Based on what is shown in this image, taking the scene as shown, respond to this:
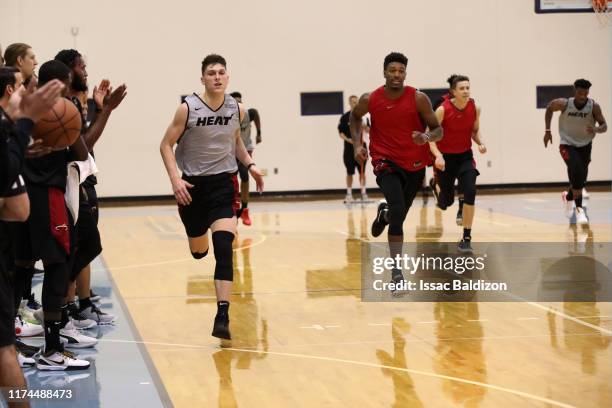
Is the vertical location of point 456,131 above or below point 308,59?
below

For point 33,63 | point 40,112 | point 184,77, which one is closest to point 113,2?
point 184,77

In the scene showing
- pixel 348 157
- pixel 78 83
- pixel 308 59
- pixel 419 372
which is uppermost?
pixel 308 59

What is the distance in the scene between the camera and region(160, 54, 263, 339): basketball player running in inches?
274

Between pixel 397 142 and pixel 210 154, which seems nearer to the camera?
pixel 210 154

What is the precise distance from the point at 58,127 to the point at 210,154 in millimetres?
1951

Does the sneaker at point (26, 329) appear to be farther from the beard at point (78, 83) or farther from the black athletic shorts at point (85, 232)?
the beard at point (78, 83)

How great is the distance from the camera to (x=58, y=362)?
6.01 metres

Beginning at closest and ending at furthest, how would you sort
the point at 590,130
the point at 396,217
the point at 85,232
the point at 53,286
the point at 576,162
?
the point at 53,286 < the point at 85,232 < the point at 396,217 < the point at 590,130 < the point at 576,162

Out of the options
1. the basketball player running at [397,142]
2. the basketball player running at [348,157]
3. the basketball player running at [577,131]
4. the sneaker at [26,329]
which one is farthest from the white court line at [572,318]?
the basketball player running at [348,157]

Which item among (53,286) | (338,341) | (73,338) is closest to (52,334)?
(53,286)

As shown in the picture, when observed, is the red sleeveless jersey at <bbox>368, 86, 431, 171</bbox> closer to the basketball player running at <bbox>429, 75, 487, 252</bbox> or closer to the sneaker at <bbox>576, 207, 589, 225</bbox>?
the basketball player running at <bbox>429, 75, 487, 252</bbox>

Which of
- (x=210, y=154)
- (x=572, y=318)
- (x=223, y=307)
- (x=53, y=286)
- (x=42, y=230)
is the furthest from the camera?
(x=572, y=318)

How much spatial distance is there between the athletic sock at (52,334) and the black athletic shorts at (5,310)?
1.81 metres

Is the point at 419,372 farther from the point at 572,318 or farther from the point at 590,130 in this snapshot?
the point at 590,130
